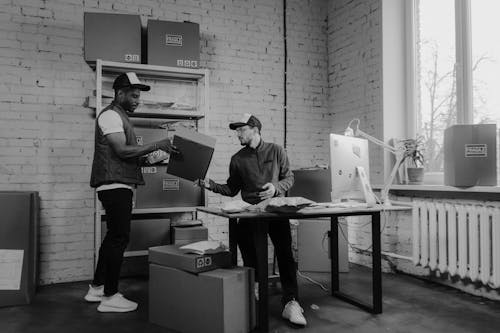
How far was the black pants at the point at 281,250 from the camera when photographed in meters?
2.62

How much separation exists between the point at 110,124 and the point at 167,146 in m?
0.39

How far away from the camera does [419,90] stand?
386 centimetres

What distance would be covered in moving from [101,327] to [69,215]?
4.48ft

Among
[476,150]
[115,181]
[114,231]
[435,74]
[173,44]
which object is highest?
[173,44]

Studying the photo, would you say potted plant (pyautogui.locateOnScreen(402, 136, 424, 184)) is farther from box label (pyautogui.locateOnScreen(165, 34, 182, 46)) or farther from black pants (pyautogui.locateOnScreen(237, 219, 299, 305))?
box label (pyautogui.locateOnScreen(165, 34, 182, 46))

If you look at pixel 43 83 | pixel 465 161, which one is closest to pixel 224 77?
pixel 43 83

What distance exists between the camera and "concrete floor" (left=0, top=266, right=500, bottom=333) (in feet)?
8.06

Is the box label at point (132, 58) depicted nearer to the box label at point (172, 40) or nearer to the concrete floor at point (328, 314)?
the box label at point (172, 40)

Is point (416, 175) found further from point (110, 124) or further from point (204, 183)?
point (110, 124)

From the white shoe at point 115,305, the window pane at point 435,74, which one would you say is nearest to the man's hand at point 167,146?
the white shoe at point 115,305

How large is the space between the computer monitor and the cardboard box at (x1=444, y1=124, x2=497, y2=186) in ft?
2.24

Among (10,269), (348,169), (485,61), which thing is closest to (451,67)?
(485,61)

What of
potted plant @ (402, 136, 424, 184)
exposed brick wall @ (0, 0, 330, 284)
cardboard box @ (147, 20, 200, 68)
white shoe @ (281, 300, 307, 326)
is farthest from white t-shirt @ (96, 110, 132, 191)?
potted plant @ (402, 136, 424, 184)

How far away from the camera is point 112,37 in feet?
10.7
